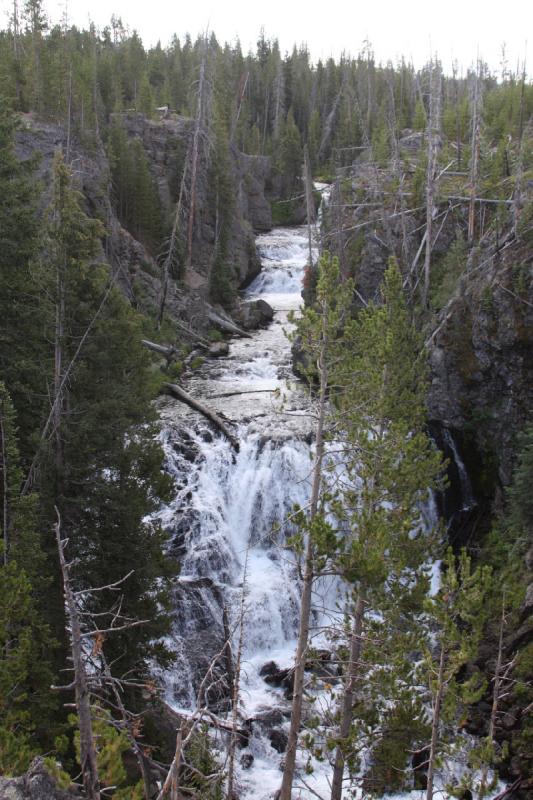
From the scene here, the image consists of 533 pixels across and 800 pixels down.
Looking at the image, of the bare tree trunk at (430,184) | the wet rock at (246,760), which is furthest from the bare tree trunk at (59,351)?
the bare tree trunk at (430,184)

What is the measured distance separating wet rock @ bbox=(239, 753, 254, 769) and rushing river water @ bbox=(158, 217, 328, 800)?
0.02m

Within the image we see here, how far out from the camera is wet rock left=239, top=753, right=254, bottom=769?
1389cm

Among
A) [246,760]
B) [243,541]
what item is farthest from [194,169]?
[246,760]

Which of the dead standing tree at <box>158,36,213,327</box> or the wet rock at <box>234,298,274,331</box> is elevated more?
the dead standing tree at <box>158,36,213,327</box>

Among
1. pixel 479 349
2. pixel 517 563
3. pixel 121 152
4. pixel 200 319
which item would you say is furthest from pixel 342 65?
pixel 517 563

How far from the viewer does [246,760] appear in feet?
45.8

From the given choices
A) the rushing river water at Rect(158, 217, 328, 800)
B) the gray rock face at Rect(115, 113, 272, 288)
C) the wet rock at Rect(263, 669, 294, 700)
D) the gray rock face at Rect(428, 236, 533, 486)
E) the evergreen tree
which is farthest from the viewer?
the gray rock face at Rect(115, 113, 272, 288)

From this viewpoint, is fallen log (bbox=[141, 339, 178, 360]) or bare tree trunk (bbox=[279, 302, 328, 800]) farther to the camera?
fallen log (bbox=[141, 339, 178, 360])

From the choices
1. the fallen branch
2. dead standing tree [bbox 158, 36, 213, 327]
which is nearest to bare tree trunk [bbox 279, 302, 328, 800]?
the fallen branch

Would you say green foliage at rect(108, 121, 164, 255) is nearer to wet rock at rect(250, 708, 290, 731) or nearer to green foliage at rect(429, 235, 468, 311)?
green foliage at rect(429, 235, 468, 311)

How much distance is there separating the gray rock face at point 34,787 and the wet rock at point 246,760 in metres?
9.75

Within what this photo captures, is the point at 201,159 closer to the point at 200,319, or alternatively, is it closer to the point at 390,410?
the point at 200,319

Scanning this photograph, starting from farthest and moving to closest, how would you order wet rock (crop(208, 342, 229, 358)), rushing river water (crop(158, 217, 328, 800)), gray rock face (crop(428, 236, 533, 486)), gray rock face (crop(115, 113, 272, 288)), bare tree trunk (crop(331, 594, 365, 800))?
gray rock face (crop(115, 113, 272, 288))
wet rock (crop(208, 342, 229, 358))
gray rock face (crop(428, 236, 533, 486))
rushing river water (crop(158, 217, 328, 800))
bare tree trunk (crop(331, 594, 365, 800))

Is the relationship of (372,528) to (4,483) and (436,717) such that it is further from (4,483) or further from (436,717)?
(4,483)
